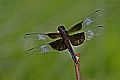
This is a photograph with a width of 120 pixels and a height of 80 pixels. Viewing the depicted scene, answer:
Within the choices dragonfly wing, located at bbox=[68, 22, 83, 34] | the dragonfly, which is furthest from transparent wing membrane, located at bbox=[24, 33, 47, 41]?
dragonfly wing, located at bbox=[68, 22, 83, 34]

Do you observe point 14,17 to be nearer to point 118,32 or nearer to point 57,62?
point 57,62

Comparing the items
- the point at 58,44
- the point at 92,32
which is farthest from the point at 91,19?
the point at 58,44

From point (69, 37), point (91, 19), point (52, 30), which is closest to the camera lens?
point (69, 37)

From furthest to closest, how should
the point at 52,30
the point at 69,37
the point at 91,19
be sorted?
the point at 52,30, the point at 91,19, the point at 69,37

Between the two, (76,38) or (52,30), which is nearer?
(76,38)

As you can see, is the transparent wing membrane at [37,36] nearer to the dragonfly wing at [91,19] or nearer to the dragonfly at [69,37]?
the dragonfly at [69,37]

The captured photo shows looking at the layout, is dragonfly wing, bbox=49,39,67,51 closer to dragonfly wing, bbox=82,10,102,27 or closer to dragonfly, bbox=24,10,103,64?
dragonfly, bbox=24,10,103,64

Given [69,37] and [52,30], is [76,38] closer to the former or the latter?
[69,37]

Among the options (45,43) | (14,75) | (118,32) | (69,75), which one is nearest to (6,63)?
(14,75)
